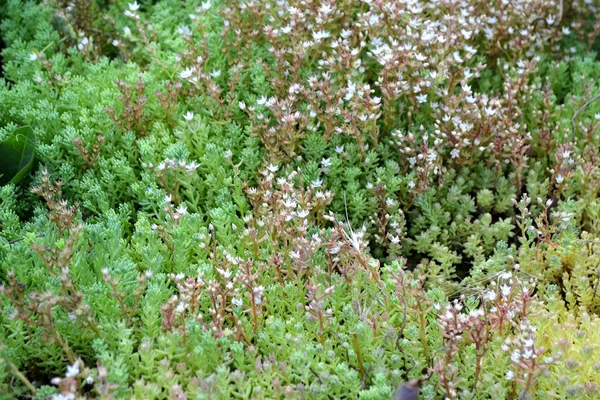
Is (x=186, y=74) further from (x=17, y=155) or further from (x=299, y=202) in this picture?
(x=299, y=202)

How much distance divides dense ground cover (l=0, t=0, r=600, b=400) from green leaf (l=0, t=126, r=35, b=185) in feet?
0.04

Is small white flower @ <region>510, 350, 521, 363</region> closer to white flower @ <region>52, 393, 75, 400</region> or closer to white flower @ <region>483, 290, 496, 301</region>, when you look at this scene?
white flower @ <region>483, 290, 496, 301</region>

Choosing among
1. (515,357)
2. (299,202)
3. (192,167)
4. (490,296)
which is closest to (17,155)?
(192,167)

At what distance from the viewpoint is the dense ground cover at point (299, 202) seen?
9.14 feet

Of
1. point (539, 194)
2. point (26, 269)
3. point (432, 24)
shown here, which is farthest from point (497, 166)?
point (26, 269)

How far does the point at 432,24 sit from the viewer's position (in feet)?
13.4

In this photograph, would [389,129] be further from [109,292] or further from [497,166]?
[109,292]

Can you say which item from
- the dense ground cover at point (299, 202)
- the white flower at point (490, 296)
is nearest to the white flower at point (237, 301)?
the dense ground cover at point (299, 202)

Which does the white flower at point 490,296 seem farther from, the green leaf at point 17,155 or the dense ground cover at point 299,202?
the green leaf at point 17,155

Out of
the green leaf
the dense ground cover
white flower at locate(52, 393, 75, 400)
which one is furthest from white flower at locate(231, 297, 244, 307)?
the green leaf

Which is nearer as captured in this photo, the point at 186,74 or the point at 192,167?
the point at 192,167

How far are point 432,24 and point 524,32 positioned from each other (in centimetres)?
70

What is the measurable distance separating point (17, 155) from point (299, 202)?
1575 mm

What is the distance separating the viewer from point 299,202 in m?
3.37
